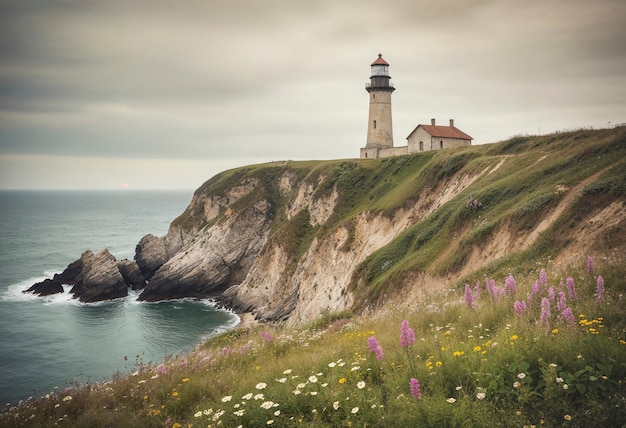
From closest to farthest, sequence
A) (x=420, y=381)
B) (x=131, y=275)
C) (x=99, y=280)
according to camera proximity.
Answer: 1. (x=420, y=381)
2. (x=99, y=280)
3. (x=131, y=275)

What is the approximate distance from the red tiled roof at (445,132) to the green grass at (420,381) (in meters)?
50.4

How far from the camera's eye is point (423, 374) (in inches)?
239

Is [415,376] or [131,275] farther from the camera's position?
[131,275]

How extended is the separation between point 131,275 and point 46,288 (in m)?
12.7

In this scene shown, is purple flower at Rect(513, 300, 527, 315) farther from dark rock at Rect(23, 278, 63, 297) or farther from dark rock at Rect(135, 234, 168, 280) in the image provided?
dark rock at Rect(135, 234, 168, 280)

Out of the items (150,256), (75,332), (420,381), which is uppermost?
(420,381)

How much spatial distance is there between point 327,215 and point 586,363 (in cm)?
5321

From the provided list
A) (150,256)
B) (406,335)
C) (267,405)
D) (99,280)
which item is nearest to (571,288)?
(406,335)

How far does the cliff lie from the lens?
1877 cm

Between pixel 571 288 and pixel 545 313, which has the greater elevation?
pixel 571 288

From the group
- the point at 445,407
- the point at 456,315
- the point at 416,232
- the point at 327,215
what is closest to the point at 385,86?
the point at 327,215

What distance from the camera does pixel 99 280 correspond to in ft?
204

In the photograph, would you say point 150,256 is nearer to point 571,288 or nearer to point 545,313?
point 571,288

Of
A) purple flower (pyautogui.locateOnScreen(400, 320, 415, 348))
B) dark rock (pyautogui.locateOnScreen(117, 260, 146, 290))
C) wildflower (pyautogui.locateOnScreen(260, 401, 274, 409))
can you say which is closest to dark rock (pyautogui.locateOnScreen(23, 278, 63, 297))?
dark rock (pyautogui.locateOnScreen(117, 260, 146, 290))
